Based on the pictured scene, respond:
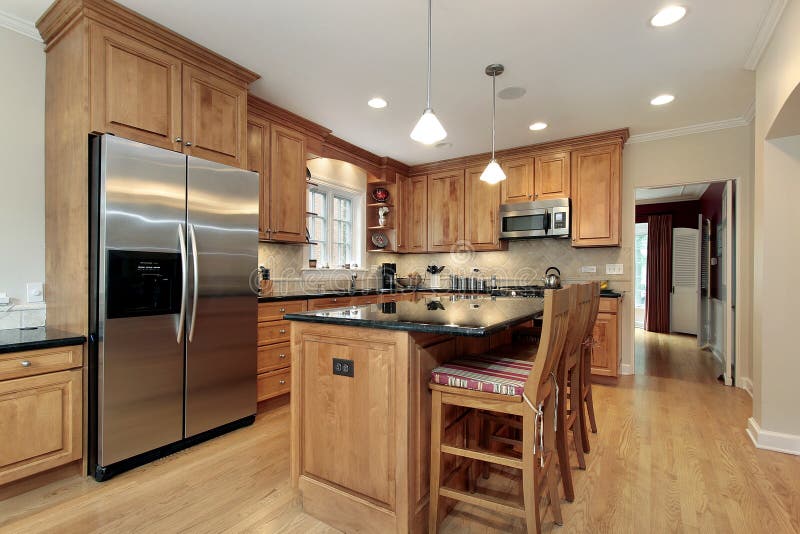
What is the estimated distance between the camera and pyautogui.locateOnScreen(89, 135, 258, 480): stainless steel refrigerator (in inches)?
86.1

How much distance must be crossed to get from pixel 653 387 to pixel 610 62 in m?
3.02

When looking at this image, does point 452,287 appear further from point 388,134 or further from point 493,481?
point 493,481

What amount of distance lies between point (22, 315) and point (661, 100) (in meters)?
5.05

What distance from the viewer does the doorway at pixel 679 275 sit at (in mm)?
5566

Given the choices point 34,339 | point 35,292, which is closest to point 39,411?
point 34,339

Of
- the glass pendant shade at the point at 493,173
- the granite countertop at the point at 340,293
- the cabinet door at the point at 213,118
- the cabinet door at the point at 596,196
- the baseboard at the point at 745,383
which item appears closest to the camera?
the cabinet door at the point at 213,118

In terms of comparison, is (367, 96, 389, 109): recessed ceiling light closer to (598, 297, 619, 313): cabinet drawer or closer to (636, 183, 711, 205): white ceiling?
(598, 297, 619, 313): cabinet drawer

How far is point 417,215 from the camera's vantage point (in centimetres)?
573

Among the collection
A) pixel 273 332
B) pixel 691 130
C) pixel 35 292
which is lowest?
pixel 273 332

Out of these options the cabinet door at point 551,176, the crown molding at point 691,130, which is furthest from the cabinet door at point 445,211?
the crown molding at point 691,130

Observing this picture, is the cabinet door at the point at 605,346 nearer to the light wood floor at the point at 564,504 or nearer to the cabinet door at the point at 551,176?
the light wood floor at the point at 564,504

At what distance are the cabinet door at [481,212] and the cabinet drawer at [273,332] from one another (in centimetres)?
283

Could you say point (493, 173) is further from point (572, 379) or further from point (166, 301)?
point (166, 301)

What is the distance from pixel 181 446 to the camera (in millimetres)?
2523
